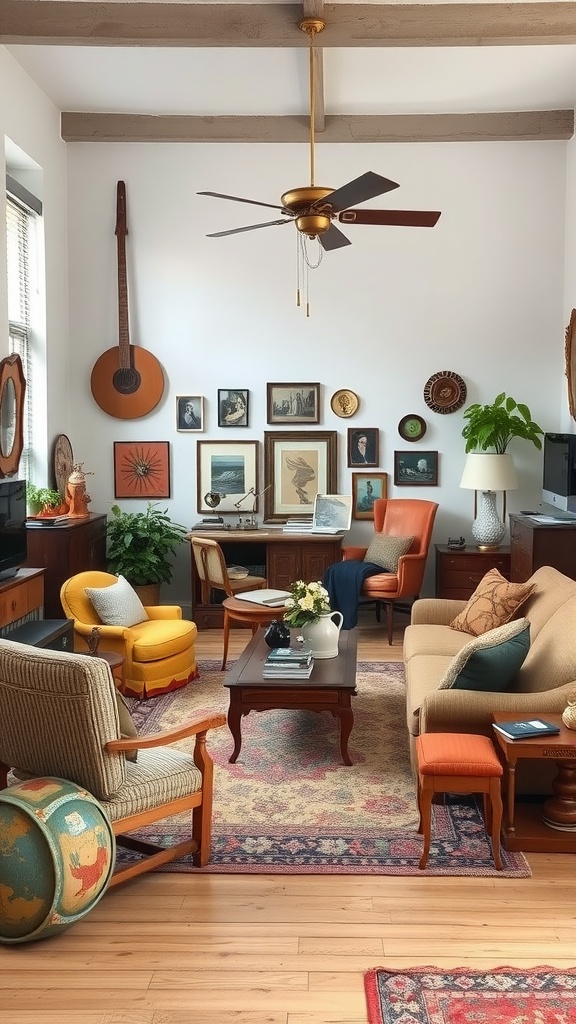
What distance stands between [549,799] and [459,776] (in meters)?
0.60

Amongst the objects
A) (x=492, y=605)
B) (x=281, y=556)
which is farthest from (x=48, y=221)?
(x=492, y=605)

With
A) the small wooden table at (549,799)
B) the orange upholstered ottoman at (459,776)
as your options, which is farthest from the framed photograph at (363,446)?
the orange upholstered ottoman at (459,776)

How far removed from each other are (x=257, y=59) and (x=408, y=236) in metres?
2.18

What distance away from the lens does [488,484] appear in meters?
7.76

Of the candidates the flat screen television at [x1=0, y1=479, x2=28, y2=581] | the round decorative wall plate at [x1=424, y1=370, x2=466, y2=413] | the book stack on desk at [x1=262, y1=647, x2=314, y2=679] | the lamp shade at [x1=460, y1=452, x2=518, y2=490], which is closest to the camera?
the book stack on desk at [x1=262, y1=647, x2=314, y2=679]

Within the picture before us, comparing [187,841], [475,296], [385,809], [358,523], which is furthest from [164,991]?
[475,296]

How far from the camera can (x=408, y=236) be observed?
8.37 metres

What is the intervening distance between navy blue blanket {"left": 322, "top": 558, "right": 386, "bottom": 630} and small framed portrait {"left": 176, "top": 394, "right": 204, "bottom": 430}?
1860 mm

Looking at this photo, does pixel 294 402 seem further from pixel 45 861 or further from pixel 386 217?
pixel 45 861

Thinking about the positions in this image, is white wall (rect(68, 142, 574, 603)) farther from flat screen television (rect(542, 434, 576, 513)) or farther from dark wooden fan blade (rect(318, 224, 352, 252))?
dark wooden fan blade (rect(318, 224, 352, 252))

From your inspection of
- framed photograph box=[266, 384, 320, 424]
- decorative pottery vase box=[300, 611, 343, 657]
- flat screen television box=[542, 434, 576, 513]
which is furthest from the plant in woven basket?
flat screen television box=[542, 434, 576, 513]

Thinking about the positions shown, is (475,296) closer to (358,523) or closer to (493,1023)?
(358,523)

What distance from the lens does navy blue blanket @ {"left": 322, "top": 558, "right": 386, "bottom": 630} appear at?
24.8ft

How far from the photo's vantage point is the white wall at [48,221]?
697cm
